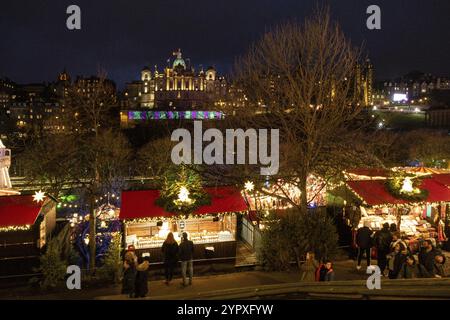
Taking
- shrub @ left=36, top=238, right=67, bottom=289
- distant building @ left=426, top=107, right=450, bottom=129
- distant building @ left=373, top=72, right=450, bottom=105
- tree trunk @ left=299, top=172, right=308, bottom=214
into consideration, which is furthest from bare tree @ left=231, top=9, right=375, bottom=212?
distant building @ left=373, top=72, right=450, bottom=105

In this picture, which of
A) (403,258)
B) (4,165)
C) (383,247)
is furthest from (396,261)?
(4,165)

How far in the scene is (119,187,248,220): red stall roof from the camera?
10711 mm

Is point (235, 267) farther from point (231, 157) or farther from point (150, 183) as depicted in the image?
point (150, 183)

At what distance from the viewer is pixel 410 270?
7.58 meters

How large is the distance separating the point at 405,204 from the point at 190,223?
614 centimetres

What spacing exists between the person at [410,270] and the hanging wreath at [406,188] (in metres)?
4.36

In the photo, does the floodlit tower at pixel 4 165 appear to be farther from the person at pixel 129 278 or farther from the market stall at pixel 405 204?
the market stall at pixel 405 204

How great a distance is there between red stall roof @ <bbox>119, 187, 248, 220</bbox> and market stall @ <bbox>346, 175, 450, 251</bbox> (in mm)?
3490

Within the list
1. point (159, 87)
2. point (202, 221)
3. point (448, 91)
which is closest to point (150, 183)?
point (202, 221)

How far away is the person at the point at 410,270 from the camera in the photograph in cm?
755

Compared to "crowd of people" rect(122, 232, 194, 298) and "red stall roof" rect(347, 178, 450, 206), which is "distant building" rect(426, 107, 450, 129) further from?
"crowd of people" rect(122, 232, 194, 298)

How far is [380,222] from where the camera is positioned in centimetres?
1195

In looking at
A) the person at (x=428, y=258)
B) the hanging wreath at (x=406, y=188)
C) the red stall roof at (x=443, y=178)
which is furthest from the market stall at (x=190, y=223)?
the red stall roof at (x=443, y=178)

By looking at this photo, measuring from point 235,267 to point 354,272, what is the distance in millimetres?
2958
